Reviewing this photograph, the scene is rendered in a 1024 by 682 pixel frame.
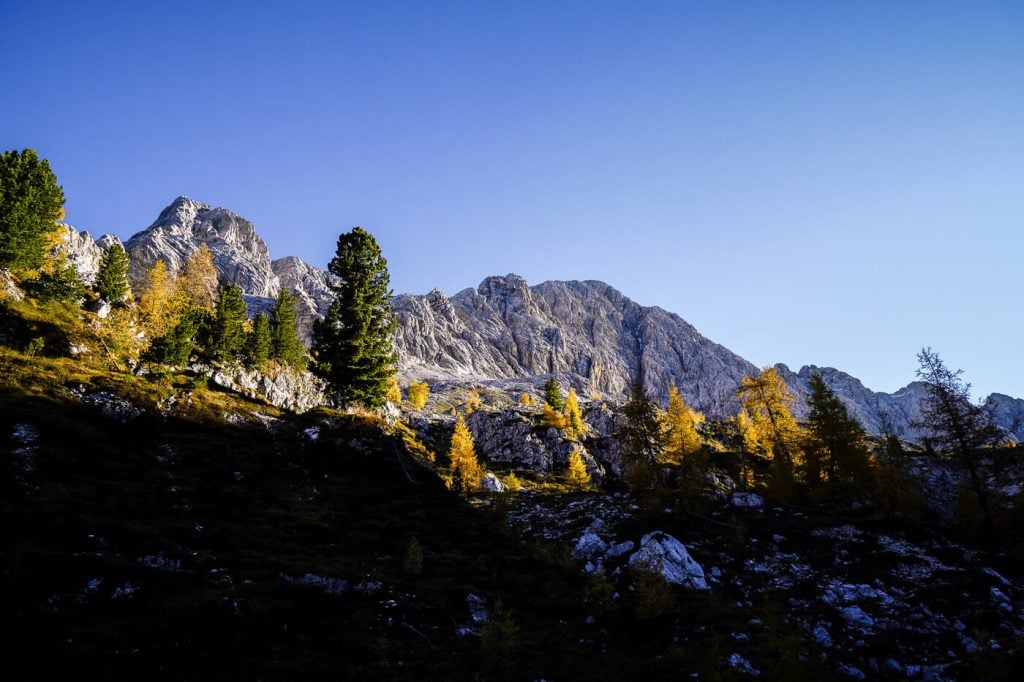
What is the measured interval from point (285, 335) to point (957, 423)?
6760 centimetres

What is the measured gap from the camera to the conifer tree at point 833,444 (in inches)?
1278

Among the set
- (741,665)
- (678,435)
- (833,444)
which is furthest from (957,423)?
(741,665)

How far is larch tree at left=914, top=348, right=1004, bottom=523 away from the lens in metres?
29.7

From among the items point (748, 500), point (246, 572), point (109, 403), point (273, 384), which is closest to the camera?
point (246, 572)

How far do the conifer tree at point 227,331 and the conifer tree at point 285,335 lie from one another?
609cm

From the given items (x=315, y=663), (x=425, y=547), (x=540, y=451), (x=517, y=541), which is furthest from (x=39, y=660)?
(x=540, y=451)

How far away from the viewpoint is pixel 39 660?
9.08 metres

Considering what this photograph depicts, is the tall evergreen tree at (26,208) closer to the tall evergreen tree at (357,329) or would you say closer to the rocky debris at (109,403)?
the rocky debris at (109,403)

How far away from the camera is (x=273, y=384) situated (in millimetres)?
48375

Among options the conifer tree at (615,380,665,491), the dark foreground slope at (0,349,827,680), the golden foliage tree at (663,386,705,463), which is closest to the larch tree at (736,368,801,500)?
the golden foliage tree at (663,386,705,463)

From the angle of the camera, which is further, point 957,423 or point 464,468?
point 464,468

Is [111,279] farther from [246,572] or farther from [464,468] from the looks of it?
[246,572]

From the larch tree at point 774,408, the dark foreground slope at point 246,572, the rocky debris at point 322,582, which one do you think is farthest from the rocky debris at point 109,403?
the larch tree at point 774,408

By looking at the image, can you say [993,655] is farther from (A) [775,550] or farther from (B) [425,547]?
(B) [425,547]
